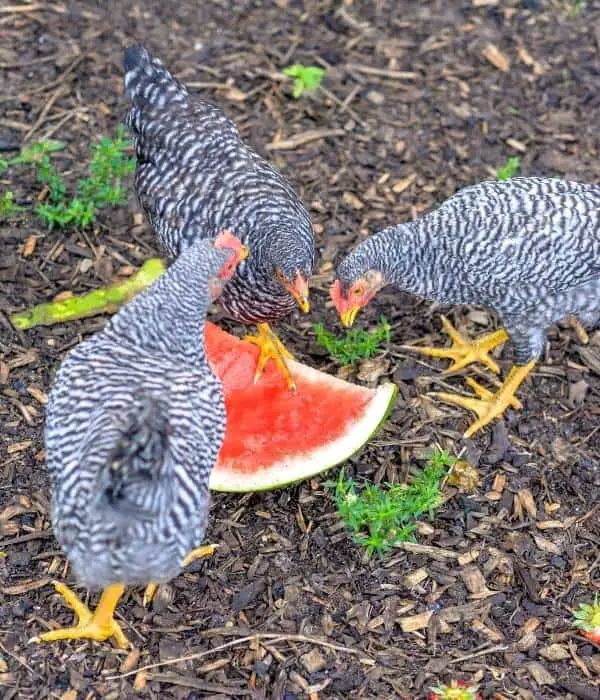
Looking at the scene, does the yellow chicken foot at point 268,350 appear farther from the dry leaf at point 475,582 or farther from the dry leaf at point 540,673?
the dry leaf at point 540,673

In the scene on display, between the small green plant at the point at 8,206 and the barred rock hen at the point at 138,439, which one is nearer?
the barred rock hen at the point at 138,439

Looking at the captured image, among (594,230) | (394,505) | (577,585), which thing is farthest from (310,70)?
(577,585)

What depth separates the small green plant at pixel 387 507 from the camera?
4809mm

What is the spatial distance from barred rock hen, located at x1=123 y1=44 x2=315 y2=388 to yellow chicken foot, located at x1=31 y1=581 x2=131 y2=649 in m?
1.79

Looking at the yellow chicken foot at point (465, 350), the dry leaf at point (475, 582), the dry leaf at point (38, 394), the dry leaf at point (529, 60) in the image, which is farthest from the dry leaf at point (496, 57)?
the dry leaf at point (38, 394)

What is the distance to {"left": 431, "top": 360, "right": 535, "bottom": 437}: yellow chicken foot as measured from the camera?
5.72 m

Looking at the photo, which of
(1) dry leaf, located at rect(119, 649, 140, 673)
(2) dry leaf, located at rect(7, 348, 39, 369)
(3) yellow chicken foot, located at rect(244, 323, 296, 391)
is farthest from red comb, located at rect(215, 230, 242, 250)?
(1) dry leaf, located at rect(119, 649, 140, 673)

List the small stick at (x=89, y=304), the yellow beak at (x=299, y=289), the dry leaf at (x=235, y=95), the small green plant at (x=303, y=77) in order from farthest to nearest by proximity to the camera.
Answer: the dry leaf at (x=235, y=95)
the small green plant at (x=303, y=77)
the small stick at (x=89, y=304)
the yellow beak at (x=299, y=289)

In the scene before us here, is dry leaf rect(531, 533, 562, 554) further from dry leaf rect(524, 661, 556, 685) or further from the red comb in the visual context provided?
the red comb

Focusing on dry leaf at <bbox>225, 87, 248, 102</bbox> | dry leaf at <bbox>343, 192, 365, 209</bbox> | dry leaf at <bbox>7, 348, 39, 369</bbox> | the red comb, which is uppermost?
the red comb

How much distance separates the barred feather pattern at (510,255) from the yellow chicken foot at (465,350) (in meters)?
0.41

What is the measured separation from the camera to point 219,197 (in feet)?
17.6

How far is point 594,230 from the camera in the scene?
5.47m

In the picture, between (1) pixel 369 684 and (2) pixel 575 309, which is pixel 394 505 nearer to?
(1) pixel 369 684
